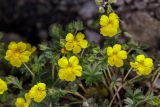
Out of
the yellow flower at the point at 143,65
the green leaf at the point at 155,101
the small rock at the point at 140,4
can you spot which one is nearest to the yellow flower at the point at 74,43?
the yellow flower at the point at 143,65

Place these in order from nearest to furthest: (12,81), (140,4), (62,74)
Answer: (62,74), (12,81), (140,4)

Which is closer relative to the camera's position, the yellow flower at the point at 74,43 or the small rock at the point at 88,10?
the yellow flower at the point at 74,43

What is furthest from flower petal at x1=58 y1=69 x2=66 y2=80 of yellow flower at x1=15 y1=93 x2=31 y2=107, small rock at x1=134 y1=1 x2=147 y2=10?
small rock at x1=134 y1=1 x2=147 y2=10

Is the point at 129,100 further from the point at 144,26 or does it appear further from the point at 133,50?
the point at 144,26

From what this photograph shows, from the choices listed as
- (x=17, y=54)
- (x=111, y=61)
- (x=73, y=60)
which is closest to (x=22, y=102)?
(x=17, y=54)

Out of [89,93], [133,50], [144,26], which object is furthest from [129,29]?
[89,93]

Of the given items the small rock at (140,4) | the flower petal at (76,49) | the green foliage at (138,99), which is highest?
the small rock at (140,4)

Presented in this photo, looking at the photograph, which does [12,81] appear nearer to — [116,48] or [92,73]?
[92,73]

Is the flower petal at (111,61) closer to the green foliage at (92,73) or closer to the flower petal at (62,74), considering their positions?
the green foliage at (92,73)
